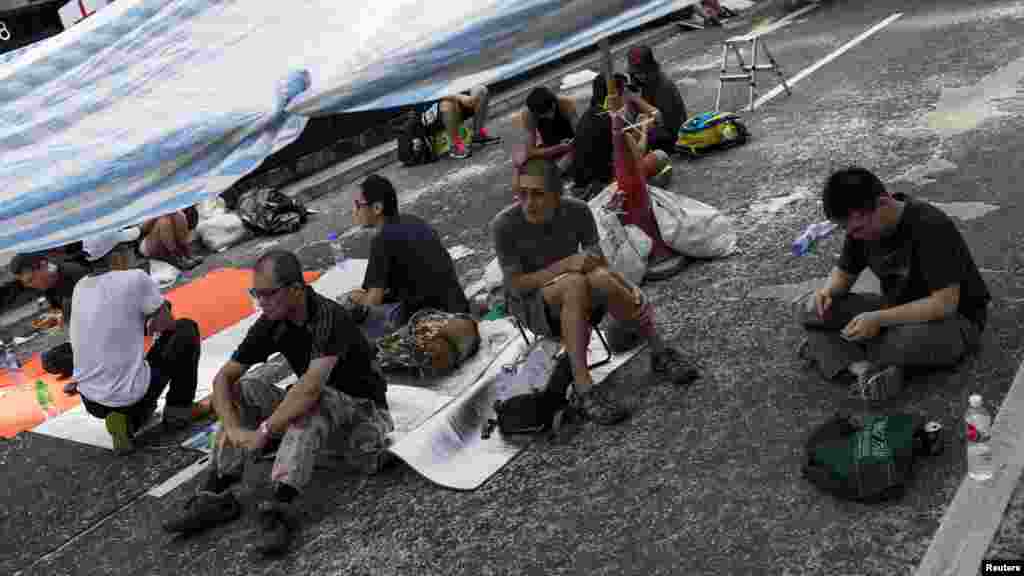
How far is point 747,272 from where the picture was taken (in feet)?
22.8

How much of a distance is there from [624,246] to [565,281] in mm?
1682

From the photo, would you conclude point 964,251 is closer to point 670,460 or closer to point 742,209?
point 670,460

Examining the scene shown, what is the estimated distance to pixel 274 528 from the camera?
502 centimetres

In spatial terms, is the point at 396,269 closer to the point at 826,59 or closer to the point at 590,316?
the point at 590,316

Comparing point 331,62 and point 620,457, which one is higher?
point 331,62

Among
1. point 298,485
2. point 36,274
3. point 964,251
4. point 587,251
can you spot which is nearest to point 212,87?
point 298,485

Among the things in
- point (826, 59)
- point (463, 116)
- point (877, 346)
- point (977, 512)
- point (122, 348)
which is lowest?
point (977, 512)

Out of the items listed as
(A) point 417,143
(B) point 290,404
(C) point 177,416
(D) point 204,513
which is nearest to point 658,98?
(A) point 417,143

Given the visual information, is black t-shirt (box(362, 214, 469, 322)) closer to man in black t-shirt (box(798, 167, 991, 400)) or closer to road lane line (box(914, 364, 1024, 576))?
man in black t-shirt (box(798, 167, 991, 400))

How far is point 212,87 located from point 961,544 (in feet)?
11.1

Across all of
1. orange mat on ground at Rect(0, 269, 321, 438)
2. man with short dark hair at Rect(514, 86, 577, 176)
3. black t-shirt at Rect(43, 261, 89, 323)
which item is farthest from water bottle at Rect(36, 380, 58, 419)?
man with short dark hair at Rect(514, 86, 577, 176)

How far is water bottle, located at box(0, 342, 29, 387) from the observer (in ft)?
27.7

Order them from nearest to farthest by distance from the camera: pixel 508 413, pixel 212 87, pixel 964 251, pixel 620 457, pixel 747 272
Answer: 1. pixel 212 87
2. pixel 964 251
3. pixel 620 457
4. pixel 508 413
5. pixel 747 272

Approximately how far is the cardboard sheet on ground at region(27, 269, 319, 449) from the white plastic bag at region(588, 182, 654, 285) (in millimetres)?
3075
